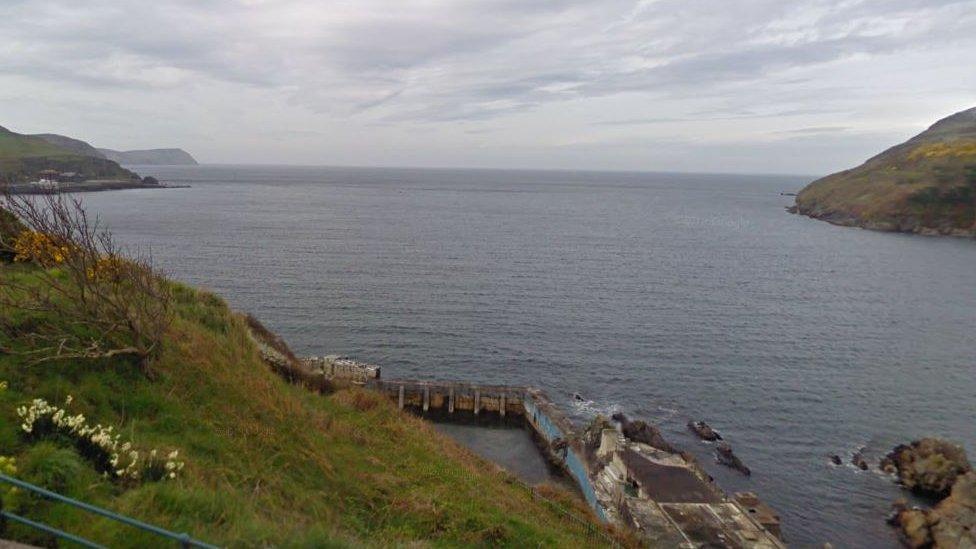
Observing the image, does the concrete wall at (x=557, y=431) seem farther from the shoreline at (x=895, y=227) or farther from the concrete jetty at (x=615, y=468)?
the shoreline at (x=895, y=227)

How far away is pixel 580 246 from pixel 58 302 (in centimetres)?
9339

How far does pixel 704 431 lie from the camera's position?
132 feet

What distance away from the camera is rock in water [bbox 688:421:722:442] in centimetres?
4009

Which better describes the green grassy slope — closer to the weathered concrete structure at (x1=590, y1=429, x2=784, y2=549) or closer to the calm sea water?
the weathered concrete structure at (x1=590, y1=429, x2=784, y2=549)

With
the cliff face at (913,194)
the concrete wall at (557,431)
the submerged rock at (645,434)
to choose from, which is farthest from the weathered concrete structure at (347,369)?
the cliff face at (913,194)

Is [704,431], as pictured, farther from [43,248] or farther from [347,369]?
[43,248]

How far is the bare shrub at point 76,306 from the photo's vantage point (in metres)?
13.2

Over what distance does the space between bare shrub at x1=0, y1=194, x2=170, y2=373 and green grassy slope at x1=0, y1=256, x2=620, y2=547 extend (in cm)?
36

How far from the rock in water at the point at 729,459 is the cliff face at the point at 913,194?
130 m

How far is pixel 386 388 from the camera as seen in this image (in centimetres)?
4162

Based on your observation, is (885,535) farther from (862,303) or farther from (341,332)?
(862,303)

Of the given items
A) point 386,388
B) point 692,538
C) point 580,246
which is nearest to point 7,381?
point 692,538

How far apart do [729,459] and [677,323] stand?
2488 centimetres

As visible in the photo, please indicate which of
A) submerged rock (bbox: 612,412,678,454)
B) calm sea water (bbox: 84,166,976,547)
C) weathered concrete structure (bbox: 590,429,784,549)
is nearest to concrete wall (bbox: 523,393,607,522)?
weathered concrete structure (bbox: 590,429,784,549)
